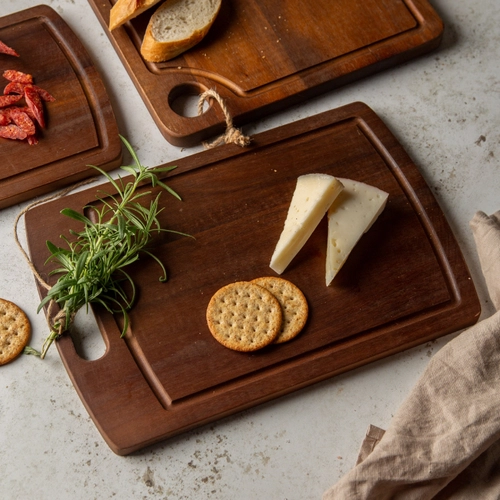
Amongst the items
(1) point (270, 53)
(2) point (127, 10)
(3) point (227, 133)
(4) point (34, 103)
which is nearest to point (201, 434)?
(3) point (227, 133)

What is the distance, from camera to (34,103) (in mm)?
2059

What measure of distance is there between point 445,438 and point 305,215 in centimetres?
70

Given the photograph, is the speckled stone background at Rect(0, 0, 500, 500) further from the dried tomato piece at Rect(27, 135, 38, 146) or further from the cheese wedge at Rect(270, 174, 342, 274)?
the cheese wedge at Rect(270, 174, 342, 274)

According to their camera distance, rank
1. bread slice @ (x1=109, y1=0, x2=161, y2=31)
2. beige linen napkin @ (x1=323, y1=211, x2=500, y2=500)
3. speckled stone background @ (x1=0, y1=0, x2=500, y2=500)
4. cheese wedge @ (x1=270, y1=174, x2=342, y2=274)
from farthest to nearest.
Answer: bread slice @ (x1=109, y1=0, x2=161, y2=31), cheese wedge @ (x1=270, y1=174, x2=342, y2=274), speckled stone background @ (x1=0, y1=0, x2=500, y2=500), beige linen napkin @ (x1=323, y1=211, x2=500, y2=500)

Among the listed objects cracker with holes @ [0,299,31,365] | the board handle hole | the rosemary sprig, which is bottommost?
cracker with holes @ [0,299,31,365]

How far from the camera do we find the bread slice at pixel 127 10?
2119 mm

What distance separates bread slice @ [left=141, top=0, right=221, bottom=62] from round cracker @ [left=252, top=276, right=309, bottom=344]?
83 cm

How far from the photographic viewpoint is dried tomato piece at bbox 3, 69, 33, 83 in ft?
6.92

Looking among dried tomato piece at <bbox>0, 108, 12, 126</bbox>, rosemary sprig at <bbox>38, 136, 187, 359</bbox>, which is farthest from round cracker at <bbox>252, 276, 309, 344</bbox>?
dried tomato piece at <bbox>0, 108, 12, 126</bbox>

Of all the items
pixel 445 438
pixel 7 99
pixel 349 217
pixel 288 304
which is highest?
pixel 7 99

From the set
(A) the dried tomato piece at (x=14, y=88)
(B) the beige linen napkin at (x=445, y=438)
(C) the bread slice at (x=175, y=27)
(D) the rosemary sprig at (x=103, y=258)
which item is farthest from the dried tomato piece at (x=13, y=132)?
(B) the beige linen napkin at (x=445, y=438)

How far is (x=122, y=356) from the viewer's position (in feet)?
5.91

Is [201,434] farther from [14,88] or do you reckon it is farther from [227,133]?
[14,88]

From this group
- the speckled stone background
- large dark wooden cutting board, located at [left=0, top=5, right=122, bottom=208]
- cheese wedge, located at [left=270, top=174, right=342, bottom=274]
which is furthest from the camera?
large dark wooden cutting board, located at [left=0, top=5, right=122, bottom=208]
